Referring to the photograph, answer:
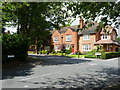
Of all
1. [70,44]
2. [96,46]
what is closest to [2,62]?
[96,46]

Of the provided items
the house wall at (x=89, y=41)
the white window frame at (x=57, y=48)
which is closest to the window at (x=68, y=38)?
the house wall at (x=89, y=41)

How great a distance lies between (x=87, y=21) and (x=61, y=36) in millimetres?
34909

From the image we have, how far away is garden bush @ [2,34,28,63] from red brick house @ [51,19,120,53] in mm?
17766

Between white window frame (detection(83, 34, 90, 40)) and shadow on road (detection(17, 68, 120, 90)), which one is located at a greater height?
white window frame (detection(83, 34, 90, 40))

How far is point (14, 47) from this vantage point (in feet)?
46.7

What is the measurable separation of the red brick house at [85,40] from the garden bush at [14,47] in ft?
58.3

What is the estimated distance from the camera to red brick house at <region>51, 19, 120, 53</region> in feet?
110

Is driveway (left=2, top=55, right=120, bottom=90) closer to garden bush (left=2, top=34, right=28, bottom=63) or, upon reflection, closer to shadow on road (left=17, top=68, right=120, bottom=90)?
shadow on road (left=17, top=68, right=120, bottom=90)

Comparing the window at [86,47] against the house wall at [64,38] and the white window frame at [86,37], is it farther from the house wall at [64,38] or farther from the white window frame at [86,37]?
the house wall at [64,38]

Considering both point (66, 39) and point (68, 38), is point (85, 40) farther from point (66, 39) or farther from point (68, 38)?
point (66, 39)

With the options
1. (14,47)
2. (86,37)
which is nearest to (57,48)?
(86,37)

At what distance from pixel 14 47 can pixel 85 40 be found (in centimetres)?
2508

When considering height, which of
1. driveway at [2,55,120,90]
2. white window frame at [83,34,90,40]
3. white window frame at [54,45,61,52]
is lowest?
driveway at [2,55,120,90]

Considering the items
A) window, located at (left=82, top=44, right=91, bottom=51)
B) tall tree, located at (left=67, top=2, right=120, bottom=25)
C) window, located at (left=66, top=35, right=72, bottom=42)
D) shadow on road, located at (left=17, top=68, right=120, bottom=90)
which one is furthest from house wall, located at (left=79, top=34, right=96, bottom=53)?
tall tree, located at (left=67, top=2, right=120, bottom=25)
